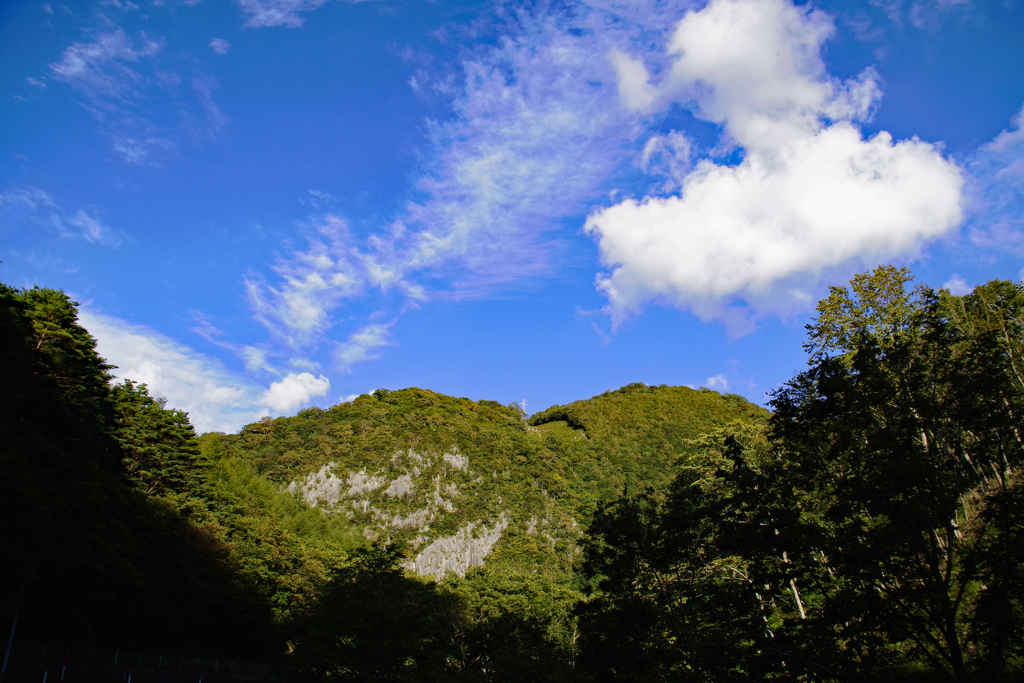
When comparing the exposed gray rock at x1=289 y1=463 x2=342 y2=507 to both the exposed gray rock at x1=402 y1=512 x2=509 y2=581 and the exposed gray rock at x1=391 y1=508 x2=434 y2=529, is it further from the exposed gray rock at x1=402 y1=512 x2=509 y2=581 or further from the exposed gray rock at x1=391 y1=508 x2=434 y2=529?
the exposed gray rock at x1=402 y1=512 x2=509 y2=581

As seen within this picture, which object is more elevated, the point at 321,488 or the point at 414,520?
the point at 321,488

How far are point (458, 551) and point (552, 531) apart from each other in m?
10.8

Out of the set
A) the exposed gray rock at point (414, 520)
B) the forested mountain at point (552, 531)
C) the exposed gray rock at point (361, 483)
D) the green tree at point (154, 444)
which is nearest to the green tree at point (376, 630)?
the forested mountain at point (552, 531)

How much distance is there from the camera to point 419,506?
51938 mm

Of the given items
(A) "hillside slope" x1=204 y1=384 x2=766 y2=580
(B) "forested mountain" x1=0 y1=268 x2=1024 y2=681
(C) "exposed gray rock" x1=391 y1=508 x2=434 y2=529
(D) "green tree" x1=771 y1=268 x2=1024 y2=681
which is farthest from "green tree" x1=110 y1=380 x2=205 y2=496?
(D) "green tree" x1=771 y1=268 x2=1024 y2=681

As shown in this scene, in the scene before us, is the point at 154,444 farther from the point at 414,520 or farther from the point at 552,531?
the point at 552,531

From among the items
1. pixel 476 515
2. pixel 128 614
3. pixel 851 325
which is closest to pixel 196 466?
pixel 128 614

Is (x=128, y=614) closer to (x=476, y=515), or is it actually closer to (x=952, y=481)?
(x=476, y=515)

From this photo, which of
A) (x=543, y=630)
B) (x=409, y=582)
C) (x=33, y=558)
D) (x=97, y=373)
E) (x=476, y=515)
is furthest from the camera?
(x=476, y=515)

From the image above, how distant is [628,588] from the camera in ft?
59.5

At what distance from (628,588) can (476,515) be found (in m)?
37.0

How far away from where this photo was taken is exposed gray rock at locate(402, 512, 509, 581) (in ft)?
156

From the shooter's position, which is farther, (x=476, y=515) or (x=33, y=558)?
(x=476, y=515)

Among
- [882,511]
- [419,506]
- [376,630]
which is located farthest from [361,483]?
[882,511]
